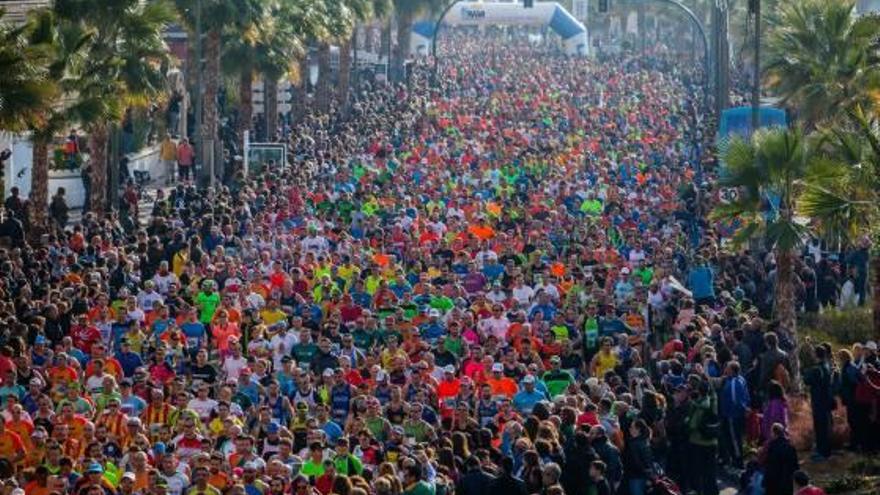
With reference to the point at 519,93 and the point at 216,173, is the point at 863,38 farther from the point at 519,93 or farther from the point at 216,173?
the point at 519,93

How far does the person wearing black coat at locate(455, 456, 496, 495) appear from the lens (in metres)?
16.3

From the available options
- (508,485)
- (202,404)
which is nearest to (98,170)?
(202,404)

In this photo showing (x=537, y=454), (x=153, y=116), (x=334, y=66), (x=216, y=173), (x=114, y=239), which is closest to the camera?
(x=537, y=454)

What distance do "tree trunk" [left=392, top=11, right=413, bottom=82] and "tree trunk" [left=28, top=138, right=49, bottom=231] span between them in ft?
146

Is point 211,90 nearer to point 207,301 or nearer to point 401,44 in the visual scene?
point 207,301

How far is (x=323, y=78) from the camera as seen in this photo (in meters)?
65.0

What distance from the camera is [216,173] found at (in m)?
44.0

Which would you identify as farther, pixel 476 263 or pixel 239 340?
pixel 476 263

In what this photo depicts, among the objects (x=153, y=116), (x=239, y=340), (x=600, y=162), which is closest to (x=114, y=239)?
(x=239, y=340)

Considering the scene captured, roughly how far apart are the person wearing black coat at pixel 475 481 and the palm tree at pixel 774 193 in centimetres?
992

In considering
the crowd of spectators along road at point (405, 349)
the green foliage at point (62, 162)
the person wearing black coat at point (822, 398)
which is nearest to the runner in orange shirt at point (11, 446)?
the crowd of spectators along road at point (405, 349)

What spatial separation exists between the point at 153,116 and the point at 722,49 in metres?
15.1

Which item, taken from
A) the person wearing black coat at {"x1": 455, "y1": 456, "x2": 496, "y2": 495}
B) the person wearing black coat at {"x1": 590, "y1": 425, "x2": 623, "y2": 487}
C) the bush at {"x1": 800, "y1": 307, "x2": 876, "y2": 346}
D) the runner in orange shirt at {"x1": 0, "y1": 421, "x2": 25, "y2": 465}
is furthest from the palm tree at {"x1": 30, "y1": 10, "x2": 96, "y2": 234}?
the person wearing black coat at {"x1": 455, "y1": 456, "x2": 496, "y2": 495}

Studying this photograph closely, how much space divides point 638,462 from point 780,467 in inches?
45.4
